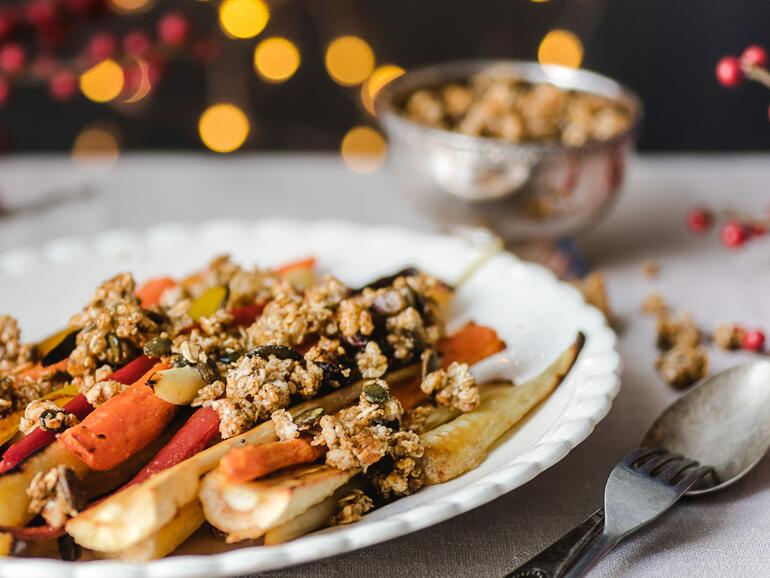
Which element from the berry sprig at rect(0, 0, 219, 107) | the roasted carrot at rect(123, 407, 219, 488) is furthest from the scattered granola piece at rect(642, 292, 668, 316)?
the berry sprig at rect(0, 0, 219, 107)

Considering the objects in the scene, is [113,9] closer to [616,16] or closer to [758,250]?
[616,16]

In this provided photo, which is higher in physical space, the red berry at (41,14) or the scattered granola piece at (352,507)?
the red berry at (41,14)

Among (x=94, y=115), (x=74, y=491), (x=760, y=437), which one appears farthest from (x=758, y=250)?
(x=94, y=115)

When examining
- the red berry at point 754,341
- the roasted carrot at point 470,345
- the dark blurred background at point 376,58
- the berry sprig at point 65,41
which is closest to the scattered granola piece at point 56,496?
the roasted carrot at point 470,345

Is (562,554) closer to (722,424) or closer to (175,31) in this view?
(722,424)

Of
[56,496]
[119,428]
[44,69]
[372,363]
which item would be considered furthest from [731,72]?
[44,69]

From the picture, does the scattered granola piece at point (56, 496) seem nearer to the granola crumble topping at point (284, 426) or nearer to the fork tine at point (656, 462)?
the granola crumble topping at point (284, 426)
